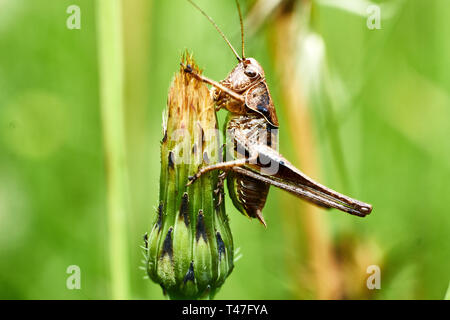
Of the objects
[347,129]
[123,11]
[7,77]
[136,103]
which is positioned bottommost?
[347,129]

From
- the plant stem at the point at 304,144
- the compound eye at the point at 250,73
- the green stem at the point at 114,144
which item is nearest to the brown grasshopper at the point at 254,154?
the compound eye at the point at 250,73

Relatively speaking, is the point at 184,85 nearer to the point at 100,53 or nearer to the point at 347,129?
the point at 100,53

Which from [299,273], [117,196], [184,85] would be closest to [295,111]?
[184,85]

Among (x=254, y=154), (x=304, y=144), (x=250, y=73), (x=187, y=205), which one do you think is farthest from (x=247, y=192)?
(x=250, y=73)

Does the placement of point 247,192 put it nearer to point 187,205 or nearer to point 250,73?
point 187,205

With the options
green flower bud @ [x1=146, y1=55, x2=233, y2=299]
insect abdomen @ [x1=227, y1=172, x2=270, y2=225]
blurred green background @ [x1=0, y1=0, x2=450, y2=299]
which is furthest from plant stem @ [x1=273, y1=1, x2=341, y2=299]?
green flower bud @ [x1=146, y1=55, x2=233, y2=299]
